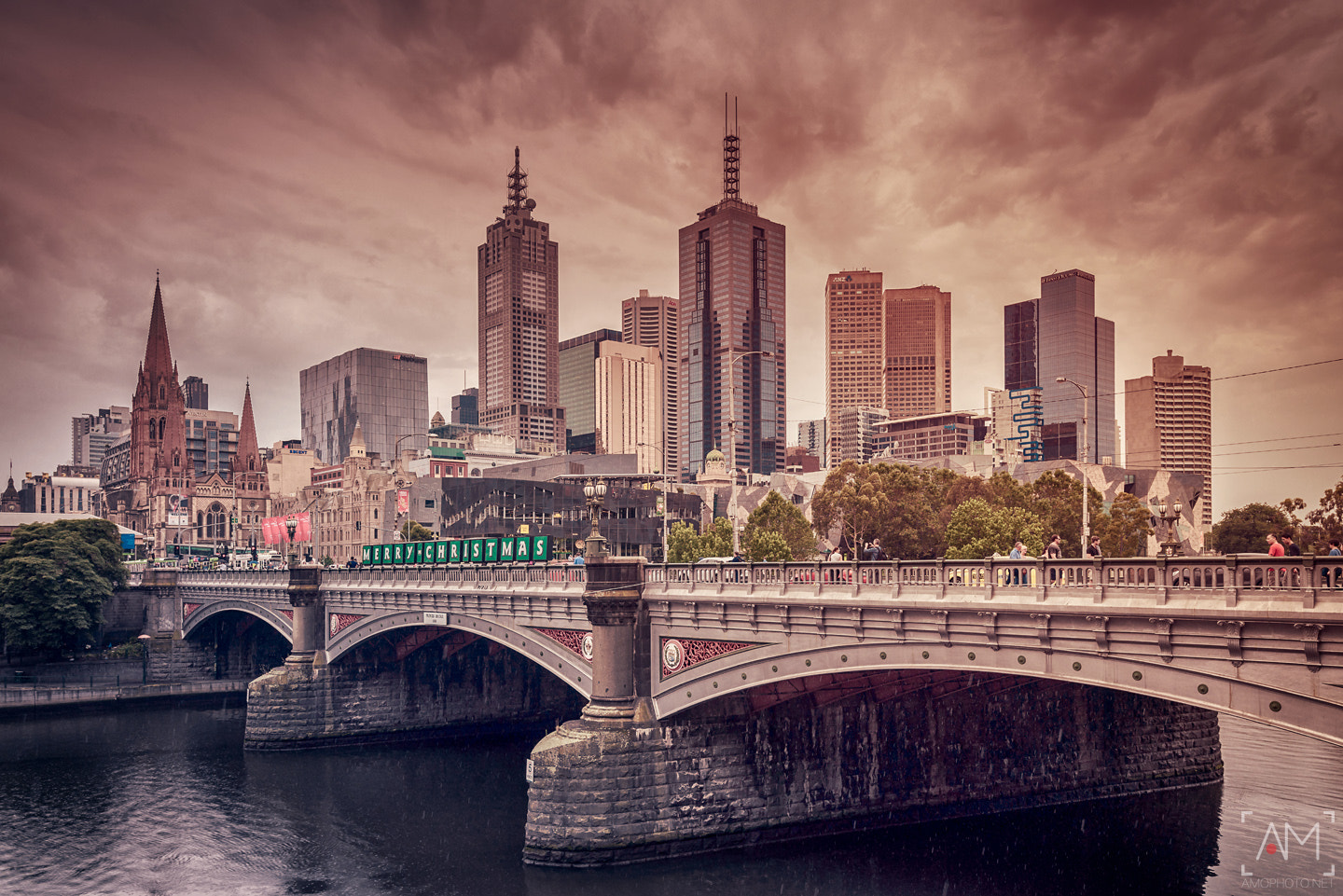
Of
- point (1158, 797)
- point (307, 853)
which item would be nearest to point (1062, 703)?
point (1158, 797)

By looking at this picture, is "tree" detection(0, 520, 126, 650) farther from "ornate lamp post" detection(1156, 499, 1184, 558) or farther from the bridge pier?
"ornate lamp post" detection(1156, 499, 1184, 558)

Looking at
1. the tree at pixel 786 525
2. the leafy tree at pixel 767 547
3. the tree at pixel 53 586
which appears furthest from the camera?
the tree at pixel 786 525

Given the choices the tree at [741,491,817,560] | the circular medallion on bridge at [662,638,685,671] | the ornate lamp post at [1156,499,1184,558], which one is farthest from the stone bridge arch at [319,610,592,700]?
the tree at [741,491,817,560]

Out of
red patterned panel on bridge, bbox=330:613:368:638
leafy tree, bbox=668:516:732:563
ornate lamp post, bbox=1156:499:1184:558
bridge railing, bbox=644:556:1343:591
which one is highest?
ornate lamp post, bbox=1156:499:1184:558

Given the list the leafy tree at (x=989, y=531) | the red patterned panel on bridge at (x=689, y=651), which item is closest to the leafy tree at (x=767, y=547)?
the leafy tree at (x=989, y=531)

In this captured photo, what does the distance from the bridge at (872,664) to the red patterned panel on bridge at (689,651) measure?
0.29 feet

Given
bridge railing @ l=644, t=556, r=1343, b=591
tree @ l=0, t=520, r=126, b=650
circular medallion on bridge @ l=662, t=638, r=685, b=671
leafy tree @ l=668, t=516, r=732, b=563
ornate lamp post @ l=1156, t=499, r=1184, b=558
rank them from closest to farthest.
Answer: bridge railing @ l=644, t=556, r=1343, b=591 < ornate lamp post @ l=1156, t=499, r=1184, b=558 < circular medallion on bridge @ l=662, t=638, r=685, b=671 < tree @ l=0, t=520, r=126, b=650 < leafy tree @ l=668, t=516, r=732, b=563

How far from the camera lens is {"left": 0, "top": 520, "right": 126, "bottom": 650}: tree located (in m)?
90.5

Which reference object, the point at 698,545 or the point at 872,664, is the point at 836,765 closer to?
the point at 872,664

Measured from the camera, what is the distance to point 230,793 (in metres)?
56.1

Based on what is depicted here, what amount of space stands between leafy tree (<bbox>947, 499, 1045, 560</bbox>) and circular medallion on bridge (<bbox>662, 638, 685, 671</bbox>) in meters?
33.7

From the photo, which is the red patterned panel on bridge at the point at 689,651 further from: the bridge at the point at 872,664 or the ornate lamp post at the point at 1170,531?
the ornate lamp post at the point at 1170,531

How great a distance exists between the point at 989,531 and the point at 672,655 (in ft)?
122

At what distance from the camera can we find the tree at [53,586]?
90.5m
